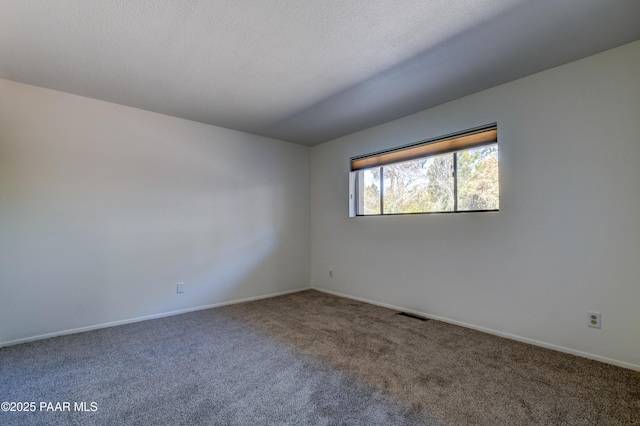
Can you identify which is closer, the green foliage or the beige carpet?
the beige carpet

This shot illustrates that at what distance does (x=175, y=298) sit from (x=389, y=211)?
2.90m

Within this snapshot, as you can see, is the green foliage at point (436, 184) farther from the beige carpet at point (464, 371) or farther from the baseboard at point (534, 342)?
the beige carpet at point (464, 371)

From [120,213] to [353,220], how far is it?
2.86 m

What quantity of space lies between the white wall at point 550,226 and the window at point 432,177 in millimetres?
133

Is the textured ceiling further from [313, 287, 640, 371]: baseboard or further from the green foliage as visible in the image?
[313, 287, 640, 371]: baseboard

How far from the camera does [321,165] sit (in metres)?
4.70

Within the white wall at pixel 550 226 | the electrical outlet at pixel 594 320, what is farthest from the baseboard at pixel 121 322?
the electrical outlet at pixel 594 320

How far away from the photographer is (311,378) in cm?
199

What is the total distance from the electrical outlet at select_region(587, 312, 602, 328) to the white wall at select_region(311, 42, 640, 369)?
33 mm

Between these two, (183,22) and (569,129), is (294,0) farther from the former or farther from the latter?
(569,129)

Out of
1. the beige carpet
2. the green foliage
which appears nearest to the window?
the green foliage

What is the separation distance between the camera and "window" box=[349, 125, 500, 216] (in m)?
2.94

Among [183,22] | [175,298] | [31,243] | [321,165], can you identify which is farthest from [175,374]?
[321,165]

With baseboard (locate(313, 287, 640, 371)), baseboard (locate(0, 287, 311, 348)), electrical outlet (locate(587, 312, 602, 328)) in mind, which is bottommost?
baseboard (locate(0, 287, 311, 348))
